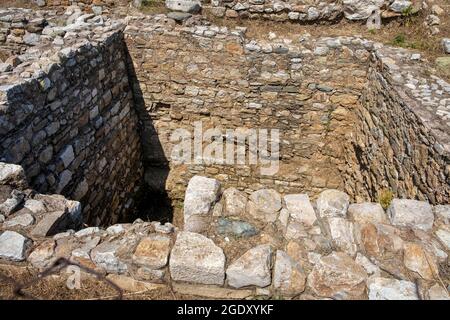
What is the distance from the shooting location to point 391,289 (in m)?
2.16

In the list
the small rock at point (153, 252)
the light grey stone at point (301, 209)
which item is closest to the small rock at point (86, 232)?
the small rock at point (153, 252)

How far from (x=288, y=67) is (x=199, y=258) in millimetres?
3939

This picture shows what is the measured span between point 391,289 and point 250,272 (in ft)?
2.83

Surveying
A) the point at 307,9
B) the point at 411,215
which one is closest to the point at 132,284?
the point at 411,215

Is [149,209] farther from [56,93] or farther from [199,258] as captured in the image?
[199,258]

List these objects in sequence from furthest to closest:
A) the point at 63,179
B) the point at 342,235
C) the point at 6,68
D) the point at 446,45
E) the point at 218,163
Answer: the point at 218,163 → the point at 446,45 → the point at 63,179 → the point at 6,68 → the point at 342,235

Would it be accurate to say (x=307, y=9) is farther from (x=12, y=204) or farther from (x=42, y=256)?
(x=42, y=256)

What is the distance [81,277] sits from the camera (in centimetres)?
236

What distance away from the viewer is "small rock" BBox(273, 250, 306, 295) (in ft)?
7.39

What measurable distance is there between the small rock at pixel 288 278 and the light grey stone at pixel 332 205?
1.93 ft

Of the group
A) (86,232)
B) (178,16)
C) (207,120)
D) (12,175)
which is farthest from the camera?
(207,120)

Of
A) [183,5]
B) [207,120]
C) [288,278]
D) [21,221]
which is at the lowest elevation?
[207,120]

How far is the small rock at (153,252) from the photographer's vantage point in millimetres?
2348
